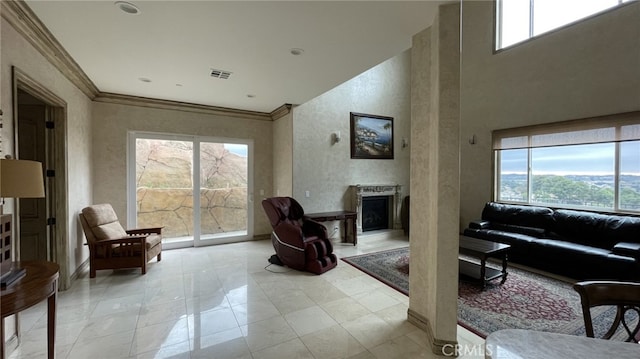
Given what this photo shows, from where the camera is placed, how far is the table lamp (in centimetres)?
156

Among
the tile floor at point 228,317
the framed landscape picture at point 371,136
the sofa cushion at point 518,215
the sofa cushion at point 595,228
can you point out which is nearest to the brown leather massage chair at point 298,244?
Answer: the tile floor at point 228,317

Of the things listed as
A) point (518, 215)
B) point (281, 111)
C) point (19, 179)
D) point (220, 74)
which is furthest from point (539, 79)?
point (19, 179)

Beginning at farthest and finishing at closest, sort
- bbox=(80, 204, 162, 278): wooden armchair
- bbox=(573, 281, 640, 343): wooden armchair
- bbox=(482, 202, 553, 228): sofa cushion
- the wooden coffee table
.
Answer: bbox=(482, 202, 553, 228): sofa cushion < bbox=(80, 204, 162, 278): wooden armchair < the wooden coffee table < bbox=(573, 281, 640, 343): wooden armchair

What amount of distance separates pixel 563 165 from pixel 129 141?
7.74 m

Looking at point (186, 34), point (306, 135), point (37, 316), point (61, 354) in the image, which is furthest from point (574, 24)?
point (37, 316)

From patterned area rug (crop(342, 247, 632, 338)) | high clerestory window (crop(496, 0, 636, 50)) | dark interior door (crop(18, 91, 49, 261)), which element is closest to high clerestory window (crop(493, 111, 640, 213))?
high clerestory window (crop(496, 0, 636, 50))

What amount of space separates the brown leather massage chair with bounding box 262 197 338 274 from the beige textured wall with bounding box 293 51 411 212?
3.05 ft

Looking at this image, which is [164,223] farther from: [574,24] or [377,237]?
[574,24]

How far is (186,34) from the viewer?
2.50m

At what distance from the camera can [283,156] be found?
17.7 feet

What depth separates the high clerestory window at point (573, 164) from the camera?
3.98 metres

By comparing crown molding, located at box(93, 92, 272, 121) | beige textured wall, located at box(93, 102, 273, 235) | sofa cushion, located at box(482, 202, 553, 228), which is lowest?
sofa cushion, located at box(482, 202, 553, 228)

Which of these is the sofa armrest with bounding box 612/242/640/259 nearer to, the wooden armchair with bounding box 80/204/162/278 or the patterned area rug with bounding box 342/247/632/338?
the patterned area rug with bounding box 342/247/632/338

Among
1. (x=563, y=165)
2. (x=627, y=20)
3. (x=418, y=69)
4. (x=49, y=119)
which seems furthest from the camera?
(x=563, y=165)
